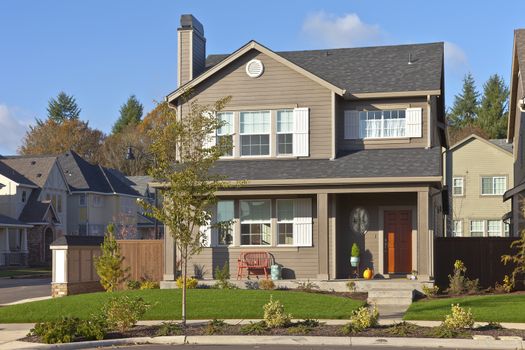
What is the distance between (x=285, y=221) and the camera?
2722 centimetres

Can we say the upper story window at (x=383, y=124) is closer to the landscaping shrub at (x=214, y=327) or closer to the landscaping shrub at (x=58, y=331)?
the landscaping shrub at (x=214, y=327)

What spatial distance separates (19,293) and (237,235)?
955cm

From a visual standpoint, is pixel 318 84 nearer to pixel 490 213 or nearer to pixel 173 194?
pixel 173 194

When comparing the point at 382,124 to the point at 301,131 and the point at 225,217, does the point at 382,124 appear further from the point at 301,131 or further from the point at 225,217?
the point at 225,217

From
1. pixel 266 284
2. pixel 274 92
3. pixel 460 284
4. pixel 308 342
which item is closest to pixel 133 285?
pixel 266 284

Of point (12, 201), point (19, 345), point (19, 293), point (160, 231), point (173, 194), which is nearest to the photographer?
point (19, 345)

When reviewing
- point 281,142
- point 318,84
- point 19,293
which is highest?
point 318,84

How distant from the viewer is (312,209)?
27.0m

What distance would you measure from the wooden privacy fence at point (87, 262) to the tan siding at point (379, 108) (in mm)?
7328

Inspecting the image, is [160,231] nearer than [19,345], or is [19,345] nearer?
[19,345]

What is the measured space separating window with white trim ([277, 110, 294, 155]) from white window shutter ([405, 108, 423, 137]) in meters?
3.90

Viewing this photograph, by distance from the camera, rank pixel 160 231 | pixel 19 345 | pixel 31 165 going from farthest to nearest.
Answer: pixel 160 231, pixel 31 165, pixel 19 345

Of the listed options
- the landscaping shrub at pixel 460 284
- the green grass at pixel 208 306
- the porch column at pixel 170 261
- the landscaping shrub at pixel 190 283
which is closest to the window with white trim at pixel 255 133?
the porch column at pixel 170 261

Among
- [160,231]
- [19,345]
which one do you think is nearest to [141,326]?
[19,345]
